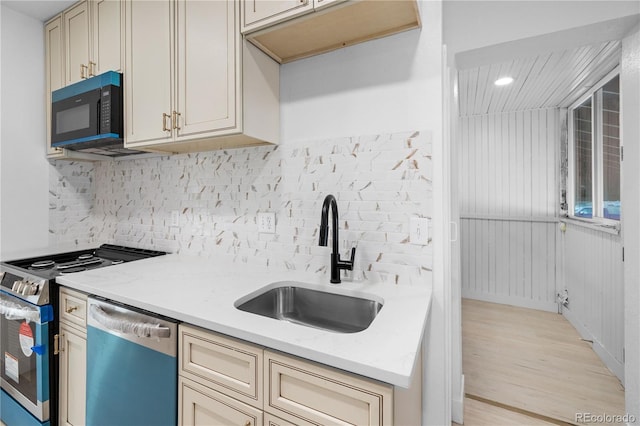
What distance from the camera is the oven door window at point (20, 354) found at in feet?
4.81

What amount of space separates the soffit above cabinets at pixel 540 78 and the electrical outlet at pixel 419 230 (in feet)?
5.75

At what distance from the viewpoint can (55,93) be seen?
197cm

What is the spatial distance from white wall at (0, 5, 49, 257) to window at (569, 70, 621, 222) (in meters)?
4.25

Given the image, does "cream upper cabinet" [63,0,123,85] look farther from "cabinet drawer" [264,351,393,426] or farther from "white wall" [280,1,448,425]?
"cabinet drawer" [264,351,393,426]

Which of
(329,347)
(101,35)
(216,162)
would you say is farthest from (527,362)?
(101,35)

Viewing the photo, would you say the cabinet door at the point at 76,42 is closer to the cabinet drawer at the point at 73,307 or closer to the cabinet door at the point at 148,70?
the cabinet door at the point at 148,70

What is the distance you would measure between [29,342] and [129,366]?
0.75 metres

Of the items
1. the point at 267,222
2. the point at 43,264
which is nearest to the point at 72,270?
the point at 43,264

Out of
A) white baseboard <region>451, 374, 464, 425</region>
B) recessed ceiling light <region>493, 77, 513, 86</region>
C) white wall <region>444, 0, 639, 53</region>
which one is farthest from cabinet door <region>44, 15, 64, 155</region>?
recessed ceiling light <region>493, 77, 513, 86</region>

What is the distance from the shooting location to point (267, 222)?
165 centimetres

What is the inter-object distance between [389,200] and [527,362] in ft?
7.05

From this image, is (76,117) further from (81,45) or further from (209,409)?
(209,409)

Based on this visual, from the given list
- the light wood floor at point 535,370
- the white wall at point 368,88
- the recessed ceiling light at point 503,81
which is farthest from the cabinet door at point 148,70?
the recessed ceiling light at point 503,81

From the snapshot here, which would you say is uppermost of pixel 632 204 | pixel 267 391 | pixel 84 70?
pixel 84 70
